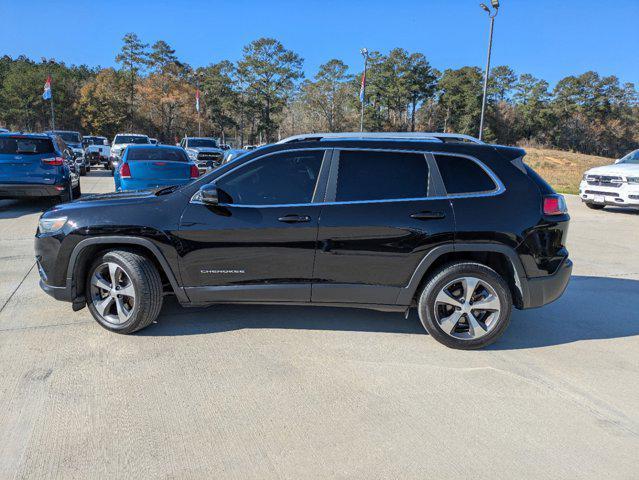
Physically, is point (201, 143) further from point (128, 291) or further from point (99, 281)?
point (128, 291)

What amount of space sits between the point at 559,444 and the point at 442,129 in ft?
284

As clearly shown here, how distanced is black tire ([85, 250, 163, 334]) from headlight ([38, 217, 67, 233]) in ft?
1.43

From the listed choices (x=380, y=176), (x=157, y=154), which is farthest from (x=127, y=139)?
(x=380, y=176)

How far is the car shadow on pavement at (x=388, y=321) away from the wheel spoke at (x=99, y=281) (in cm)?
50

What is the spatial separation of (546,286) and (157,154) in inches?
374

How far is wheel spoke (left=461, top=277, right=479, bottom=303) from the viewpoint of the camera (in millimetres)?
3838

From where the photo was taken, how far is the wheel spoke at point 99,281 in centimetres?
401

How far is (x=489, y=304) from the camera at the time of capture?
3.85 metres

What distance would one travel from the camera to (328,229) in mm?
3797

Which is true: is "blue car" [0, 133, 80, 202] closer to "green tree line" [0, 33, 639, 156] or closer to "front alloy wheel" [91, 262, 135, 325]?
"front alloy wheel" [91, 262, 135, 325]

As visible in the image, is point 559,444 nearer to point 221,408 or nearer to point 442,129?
point 221,408

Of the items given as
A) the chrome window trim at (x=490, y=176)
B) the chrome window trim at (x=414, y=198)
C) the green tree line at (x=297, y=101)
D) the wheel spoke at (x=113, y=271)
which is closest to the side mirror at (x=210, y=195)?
the chrome window trim at (x=414, y=198)

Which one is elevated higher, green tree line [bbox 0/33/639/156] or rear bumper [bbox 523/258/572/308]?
green tree line [bbox 0/33/639/156]

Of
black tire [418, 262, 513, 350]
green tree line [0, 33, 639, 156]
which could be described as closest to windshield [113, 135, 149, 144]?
black tire [418, 262, 513, 350]
